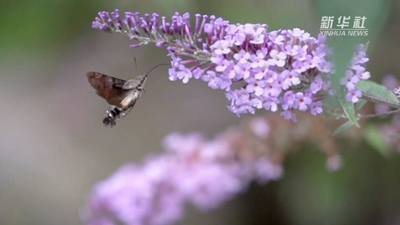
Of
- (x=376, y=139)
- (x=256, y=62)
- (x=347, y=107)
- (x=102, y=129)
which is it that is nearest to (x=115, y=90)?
(x=256, y=62)

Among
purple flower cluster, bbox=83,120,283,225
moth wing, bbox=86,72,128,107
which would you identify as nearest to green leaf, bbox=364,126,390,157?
purple flower cluster, bbox=83,120,283,225

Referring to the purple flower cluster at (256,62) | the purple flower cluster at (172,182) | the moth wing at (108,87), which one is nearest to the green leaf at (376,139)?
the purple flower cluster at (172,182)

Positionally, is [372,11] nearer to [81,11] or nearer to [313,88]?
[313,88]

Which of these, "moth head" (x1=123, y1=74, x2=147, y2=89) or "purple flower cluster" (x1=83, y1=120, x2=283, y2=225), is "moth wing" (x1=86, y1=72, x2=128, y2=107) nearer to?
"moth head" (x1=123, y1=74, x2=147, y2=89)

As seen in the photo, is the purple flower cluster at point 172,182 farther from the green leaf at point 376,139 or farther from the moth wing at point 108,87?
the moth wing at point 108,87

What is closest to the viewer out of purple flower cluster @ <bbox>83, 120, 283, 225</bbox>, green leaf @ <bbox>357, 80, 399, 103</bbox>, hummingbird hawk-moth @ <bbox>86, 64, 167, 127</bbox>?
green leaf @ <bbox>357, 80, 399, 103</bbox>

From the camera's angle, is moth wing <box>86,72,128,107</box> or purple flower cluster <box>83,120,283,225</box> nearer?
moth wing <box>86,72,128,107</box>
